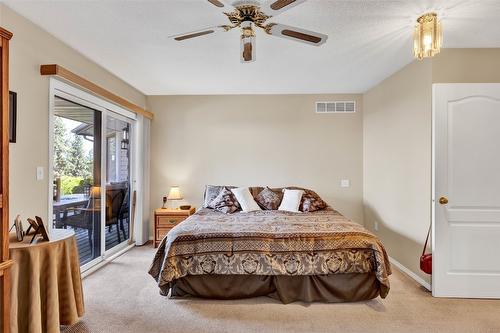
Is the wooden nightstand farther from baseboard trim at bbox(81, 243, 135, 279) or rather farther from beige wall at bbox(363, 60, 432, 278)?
beige wall at bbox(363, 60, 432, 278)

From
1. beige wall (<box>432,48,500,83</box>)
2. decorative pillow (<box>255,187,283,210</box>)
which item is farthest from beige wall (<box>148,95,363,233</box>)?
beige wall (<box>432,48,500,83</box>)

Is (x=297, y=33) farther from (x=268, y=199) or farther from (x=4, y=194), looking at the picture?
(x=268, y=199)

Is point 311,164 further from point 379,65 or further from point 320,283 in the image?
point 320,283

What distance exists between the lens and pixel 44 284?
1.93 m

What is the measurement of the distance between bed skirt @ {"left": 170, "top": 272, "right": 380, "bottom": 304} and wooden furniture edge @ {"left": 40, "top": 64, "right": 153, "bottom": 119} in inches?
86.4

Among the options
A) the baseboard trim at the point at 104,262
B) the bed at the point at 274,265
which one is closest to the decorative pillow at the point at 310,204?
the bed at the point at 274,265

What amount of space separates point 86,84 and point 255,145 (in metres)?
2.53

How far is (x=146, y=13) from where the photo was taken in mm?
2258

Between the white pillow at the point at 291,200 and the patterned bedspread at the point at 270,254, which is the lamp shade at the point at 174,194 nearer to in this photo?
the white pillow at the point at 291,200

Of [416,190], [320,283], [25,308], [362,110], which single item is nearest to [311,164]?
[362,110]

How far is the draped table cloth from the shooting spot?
71.7 inches

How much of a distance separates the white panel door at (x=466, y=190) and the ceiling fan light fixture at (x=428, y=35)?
0.64 metres

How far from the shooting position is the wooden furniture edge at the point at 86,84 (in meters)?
2.58

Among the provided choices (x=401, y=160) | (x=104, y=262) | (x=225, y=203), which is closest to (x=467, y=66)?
(x=401, y=160)
